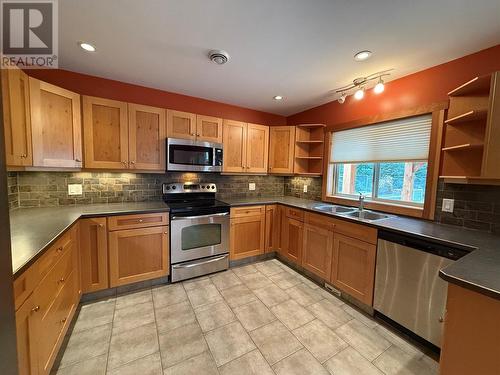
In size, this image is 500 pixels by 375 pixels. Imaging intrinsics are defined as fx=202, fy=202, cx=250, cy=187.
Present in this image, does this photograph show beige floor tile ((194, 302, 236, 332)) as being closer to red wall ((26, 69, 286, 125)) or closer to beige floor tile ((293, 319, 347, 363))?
beige floor tile ((293, 319, 347, 363))

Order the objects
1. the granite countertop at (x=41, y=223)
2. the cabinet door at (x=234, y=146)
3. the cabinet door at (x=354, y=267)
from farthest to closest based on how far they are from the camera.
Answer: the cabinet door at (x=234, y=146)
the cabinet door at (x=354, y=267)
the granite countertop at (x=41, y=223)

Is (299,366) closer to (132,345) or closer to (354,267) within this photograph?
(354,267)

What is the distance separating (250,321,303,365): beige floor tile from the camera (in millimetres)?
1524

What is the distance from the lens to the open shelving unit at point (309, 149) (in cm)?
317

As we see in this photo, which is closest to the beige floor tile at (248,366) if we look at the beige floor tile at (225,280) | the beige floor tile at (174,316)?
the beige floor tile at (174,316)

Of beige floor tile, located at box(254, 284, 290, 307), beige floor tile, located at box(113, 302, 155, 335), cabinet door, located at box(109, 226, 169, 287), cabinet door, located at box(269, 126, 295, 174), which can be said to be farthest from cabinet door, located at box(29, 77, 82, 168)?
cabinet door, located at box(269, 126, 295, 174)

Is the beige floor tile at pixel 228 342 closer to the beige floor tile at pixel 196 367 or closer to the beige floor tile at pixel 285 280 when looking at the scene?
the beige floor tile at pixel 196 367

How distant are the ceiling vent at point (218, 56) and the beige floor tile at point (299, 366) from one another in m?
2.55

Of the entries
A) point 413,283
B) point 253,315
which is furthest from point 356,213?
point 253,315

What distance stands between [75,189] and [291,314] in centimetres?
273

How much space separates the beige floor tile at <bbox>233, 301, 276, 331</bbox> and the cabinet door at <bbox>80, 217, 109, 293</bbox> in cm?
142

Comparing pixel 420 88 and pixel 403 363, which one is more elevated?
pixel 420 88

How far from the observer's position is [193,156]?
271 centimetres

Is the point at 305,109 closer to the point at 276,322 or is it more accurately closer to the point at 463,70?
the point at 463,70
